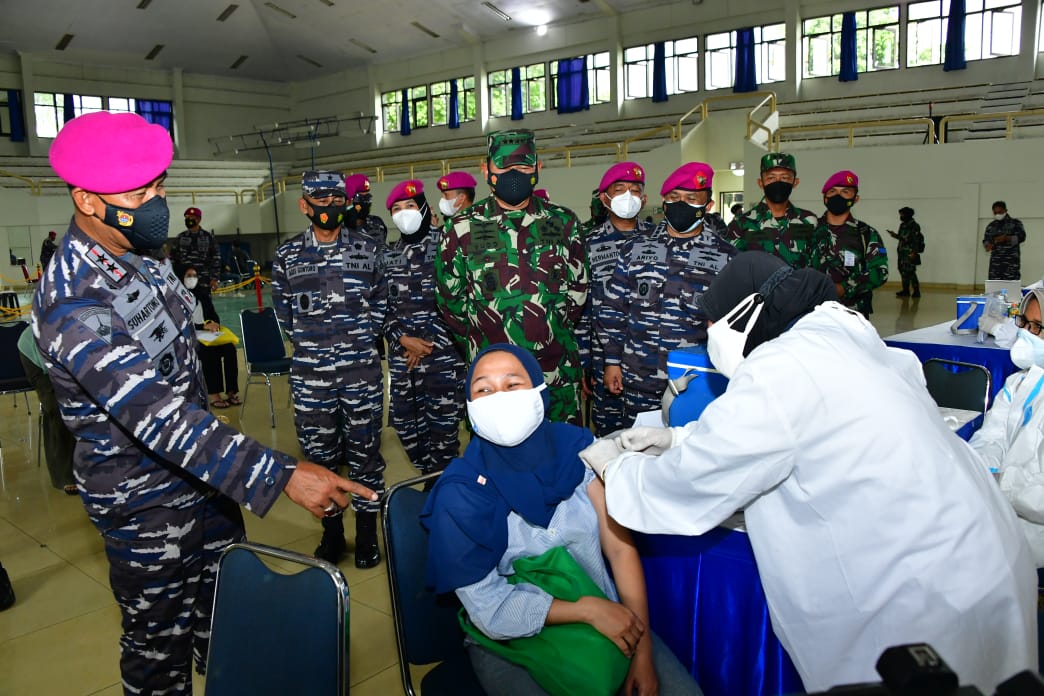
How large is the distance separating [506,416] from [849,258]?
406 centimetres

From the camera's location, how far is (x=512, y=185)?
11.4ft

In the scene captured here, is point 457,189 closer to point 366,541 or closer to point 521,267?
point 521,267

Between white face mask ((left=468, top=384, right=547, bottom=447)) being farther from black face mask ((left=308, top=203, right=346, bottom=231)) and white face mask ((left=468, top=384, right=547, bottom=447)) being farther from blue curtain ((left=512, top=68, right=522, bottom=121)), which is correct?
blue curtain ((left=512, top=68, right=522, bottom=121))

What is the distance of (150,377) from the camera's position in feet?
5.97

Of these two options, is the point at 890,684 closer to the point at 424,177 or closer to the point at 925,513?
the point at 925,513

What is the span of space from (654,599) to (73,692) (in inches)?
83.4

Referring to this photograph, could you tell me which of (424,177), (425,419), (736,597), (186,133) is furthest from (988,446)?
(186,133)

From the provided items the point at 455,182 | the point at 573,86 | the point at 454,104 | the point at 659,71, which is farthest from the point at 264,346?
the point at 454,104

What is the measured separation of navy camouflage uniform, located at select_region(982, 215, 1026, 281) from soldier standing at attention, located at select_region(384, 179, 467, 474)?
36.7ft

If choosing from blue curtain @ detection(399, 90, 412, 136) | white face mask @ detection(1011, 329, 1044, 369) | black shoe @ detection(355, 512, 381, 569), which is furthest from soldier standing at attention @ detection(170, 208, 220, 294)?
blue curtain @ detection(399, 90, 412, 136)

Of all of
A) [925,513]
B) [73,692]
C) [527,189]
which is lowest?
[73,692]

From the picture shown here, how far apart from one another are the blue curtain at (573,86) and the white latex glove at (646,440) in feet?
68.8

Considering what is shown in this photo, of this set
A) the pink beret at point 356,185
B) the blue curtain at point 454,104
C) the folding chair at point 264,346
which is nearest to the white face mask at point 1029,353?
the pink beret at point 356,185

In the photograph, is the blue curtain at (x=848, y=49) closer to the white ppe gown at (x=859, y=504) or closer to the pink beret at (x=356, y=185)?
the pink beret at (x=356, y=185)
